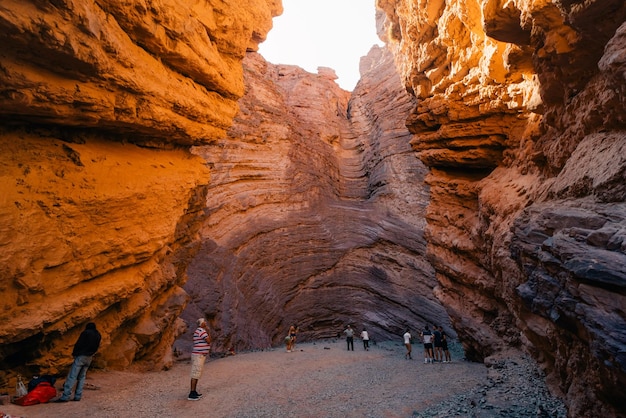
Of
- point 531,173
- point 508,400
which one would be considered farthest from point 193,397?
point 531,173

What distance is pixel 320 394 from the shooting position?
21.0ft

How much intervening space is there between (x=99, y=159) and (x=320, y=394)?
19.2 ft

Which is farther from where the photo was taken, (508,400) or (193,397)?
(193,397)

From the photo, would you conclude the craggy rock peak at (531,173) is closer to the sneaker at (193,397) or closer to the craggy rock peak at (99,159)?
the sneaker at (193,397)

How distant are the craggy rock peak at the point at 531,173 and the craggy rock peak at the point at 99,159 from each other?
6172 mm

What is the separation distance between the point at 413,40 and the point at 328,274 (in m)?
14.9

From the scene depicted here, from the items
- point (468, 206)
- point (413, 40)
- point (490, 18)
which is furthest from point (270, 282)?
point (490, 18)

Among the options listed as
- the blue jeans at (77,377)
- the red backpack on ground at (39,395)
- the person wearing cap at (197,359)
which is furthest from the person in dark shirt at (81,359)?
the person wearing cap at (197,359)

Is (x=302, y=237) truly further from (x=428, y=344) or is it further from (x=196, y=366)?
(x=196, y=366)

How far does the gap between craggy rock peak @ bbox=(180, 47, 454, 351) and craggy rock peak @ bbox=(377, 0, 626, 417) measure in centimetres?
922

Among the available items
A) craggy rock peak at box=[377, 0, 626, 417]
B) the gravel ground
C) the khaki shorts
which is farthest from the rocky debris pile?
the khaki shorts

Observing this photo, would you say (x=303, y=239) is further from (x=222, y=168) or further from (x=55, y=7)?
(x=55, y=7)

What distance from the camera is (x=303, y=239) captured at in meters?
23.4

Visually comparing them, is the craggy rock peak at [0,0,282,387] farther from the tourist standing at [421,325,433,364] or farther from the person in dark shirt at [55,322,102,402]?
the tourist standing at [421,325,433,364]
